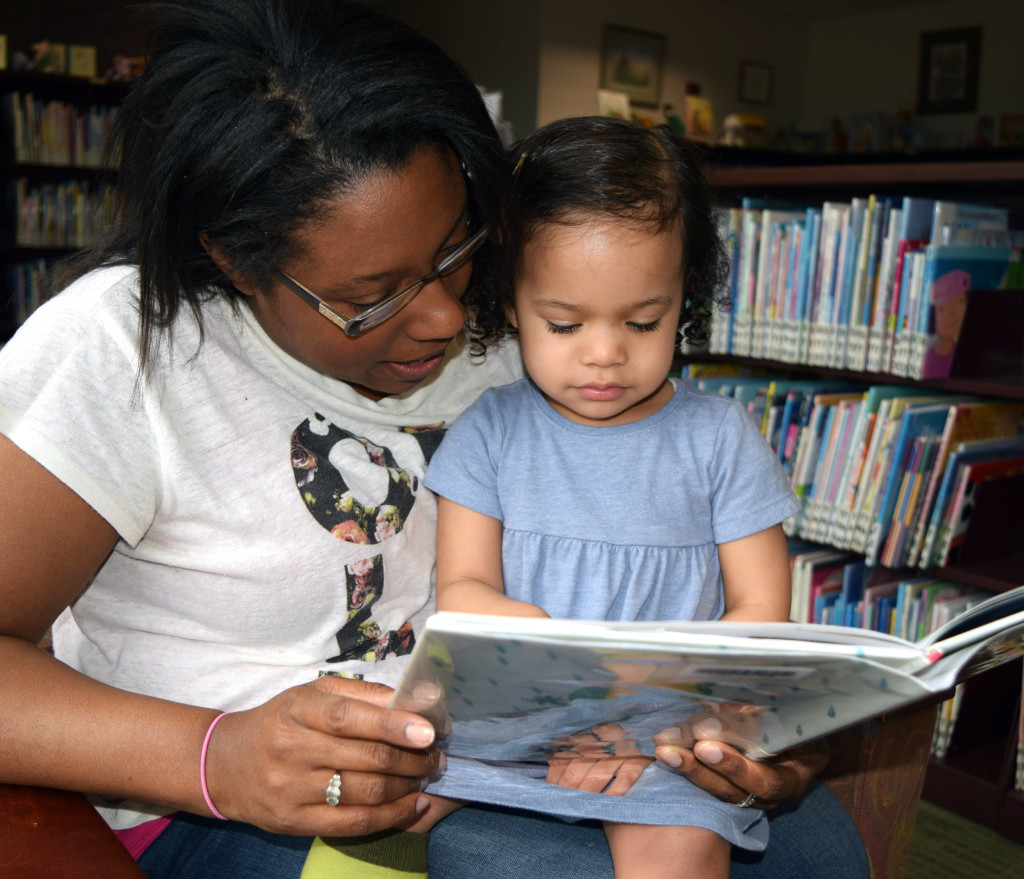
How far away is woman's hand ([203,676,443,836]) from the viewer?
2.52ft

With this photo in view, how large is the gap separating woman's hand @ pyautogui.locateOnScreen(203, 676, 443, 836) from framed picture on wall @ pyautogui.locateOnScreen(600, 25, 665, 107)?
7335 mm

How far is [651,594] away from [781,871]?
35cm

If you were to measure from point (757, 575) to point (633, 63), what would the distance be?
728 cm

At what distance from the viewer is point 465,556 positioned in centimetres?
116

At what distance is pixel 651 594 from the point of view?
3.79 ft

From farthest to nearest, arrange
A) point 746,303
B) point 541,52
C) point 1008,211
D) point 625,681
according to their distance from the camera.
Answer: point 541,52 → point 746,303 → point 1008,211 → point 625,681

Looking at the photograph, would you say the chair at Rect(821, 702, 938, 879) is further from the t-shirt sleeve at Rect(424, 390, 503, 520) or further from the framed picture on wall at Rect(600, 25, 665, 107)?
the framed picture on wall at Rect(600, 25, 665, 107)

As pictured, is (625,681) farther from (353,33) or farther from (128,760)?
(353,33)

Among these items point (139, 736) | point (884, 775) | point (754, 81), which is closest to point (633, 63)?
point (754, 81)

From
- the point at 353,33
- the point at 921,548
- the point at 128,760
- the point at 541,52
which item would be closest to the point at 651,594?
the point at 128,760

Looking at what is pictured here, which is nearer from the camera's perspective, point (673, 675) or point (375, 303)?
point (673, 675)

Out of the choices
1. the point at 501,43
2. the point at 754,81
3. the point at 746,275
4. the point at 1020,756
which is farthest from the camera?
the point at 754,81

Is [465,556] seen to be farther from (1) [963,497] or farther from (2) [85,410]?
(1) [963,497]

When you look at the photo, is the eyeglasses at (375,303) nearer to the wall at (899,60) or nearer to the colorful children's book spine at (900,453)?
the colorful children's book spine at (900,453)
